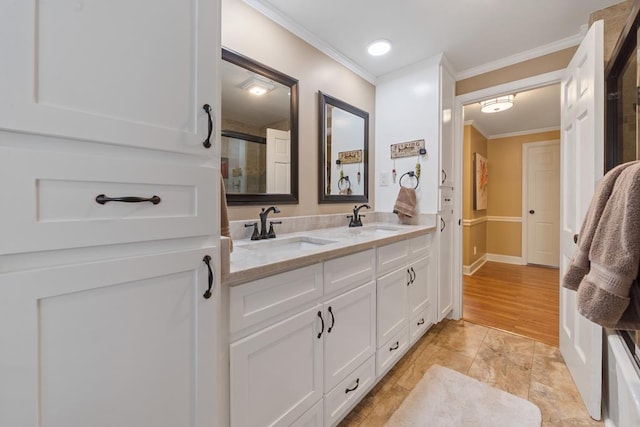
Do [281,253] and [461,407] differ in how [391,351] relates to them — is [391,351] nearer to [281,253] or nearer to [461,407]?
[461,407]

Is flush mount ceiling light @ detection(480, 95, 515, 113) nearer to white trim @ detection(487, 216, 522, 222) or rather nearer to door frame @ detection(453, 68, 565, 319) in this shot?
door frame @ detection(453, 68, 565, 319)

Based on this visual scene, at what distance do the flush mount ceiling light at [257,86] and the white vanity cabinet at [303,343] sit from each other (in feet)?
3.78

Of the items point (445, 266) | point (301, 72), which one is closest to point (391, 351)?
point (445, 266)

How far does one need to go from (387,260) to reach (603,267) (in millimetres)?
985

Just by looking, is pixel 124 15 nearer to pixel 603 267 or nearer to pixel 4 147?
pixel 4 147

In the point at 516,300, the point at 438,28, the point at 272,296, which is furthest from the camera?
the point at 516,300

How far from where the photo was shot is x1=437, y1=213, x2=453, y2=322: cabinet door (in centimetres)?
230

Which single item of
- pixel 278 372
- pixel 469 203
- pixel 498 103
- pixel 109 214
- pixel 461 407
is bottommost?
pixel 461 407

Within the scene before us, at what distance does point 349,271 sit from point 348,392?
62 cm

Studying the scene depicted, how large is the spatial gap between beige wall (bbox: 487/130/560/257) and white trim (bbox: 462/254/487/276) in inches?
15.3

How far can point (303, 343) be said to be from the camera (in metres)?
1.10

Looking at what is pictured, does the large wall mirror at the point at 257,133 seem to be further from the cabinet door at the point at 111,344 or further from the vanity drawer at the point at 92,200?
the cabinet door at the point at 111,344

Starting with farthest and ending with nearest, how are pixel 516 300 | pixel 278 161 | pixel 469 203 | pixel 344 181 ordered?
pixel 469 203 < pixel 516 300 < pixel 344 181 < pixel 278 161

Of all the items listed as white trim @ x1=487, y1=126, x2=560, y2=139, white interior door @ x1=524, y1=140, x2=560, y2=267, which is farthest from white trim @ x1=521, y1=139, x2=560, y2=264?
white trim @ x1=487, y1=126, x2=560, y2=139
